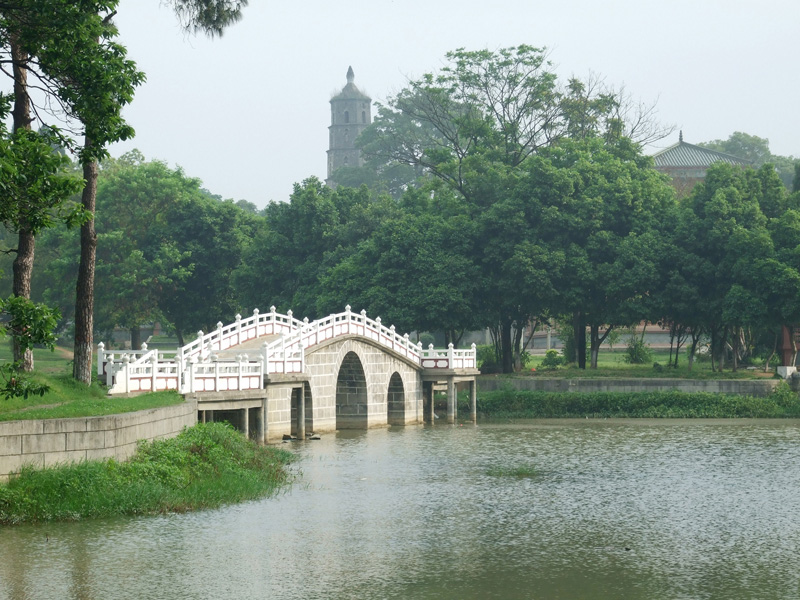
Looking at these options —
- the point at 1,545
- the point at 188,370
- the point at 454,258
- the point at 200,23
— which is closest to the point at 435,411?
the point at 454,258

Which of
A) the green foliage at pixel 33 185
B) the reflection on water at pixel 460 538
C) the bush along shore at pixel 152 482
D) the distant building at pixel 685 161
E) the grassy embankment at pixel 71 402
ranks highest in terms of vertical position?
the distant building at pixel 685 161

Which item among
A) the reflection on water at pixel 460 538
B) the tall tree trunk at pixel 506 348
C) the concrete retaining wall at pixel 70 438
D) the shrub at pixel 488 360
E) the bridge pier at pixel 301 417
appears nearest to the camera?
the reflection on water at pixel 460 538

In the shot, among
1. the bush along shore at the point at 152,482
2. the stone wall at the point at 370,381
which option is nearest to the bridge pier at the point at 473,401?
the stone wall at the point at 370,381

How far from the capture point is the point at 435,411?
48.4 m

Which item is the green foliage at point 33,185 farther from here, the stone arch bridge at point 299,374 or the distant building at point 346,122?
the distant building at point 346,122

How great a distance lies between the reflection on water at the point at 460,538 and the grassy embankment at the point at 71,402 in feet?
9.19

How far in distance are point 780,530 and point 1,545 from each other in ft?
42.1

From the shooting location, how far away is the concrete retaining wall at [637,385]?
151 feet

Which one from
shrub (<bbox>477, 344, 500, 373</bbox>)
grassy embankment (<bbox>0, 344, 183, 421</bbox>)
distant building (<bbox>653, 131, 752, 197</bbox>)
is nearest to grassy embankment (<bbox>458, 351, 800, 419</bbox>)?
shrub (<bbox>477, 344, 500, 373</bbox>)

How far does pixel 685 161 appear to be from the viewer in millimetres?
80312

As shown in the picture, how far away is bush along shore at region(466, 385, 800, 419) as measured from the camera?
44.6m

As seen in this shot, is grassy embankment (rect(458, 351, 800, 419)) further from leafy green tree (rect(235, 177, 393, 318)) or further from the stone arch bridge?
leafy green tree (rect(235, 177, 393, 318))

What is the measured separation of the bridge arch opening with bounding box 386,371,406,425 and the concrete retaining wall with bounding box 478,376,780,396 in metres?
6.68

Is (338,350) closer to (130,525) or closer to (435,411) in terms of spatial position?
(435,411)
